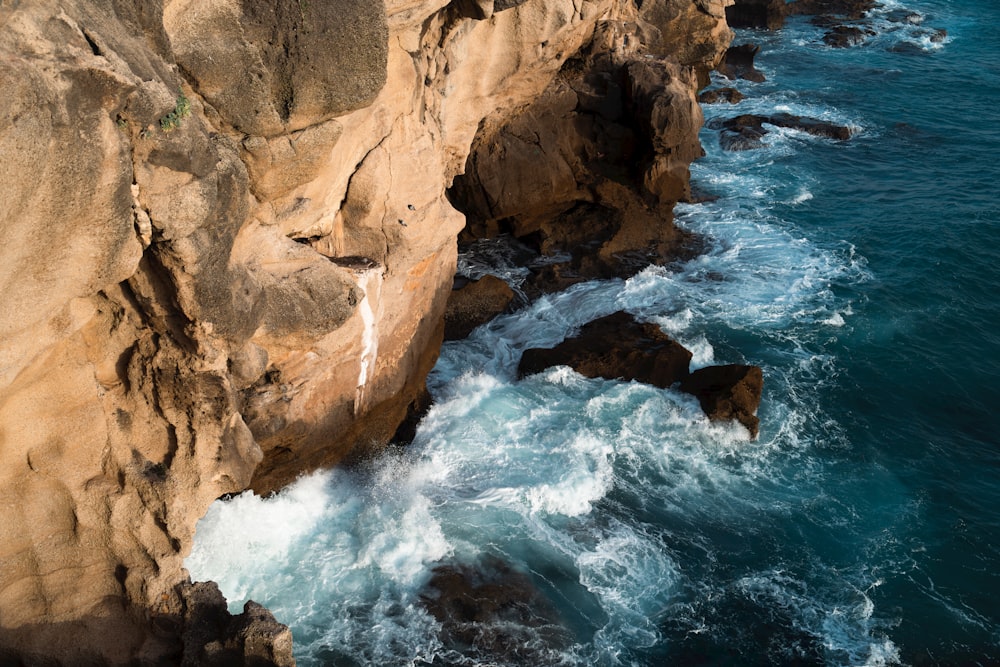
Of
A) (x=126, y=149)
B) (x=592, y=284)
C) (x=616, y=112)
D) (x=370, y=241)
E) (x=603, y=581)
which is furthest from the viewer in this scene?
(x=616, y=112)

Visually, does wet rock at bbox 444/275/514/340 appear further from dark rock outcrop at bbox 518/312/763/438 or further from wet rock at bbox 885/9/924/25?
wet rock at bbox 885/9/924/25

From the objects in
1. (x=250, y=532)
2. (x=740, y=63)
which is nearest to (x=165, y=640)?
(x=250, y=532)

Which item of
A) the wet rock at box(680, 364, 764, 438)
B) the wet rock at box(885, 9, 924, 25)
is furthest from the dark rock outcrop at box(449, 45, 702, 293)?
the wet rock at box(885, 9, 924, 25)

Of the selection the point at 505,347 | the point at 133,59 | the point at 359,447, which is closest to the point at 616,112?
the point at 505,347

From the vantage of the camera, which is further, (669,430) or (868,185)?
(868,185)

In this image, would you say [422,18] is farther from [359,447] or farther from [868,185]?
[868,185]

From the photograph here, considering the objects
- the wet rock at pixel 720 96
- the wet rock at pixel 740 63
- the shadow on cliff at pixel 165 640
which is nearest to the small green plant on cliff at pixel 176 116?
the shadow on cliff at pixel 165 640
